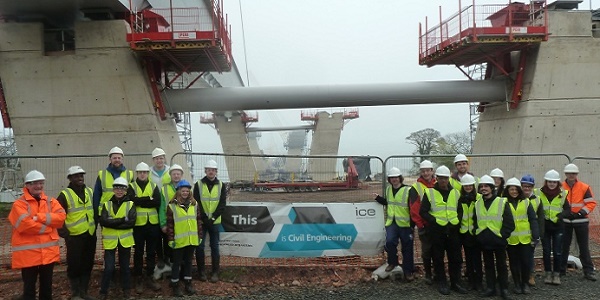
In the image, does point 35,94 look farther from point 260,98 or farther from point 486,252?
point 486,252

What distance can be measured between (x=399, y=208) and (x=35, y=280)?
192 inches

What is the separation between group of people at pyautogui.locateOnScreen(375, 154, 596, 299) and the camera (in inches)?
216

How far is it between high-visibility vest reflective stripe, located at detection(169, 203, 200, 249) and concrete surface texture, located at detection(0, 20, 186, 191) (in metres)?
6.07

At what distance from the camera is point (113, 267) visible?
18.3 feet

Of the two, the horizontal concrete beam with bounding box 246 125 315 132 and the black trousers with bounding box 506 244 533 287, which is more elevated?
the horizontal concrete beam with bounding box 246 125 315 132

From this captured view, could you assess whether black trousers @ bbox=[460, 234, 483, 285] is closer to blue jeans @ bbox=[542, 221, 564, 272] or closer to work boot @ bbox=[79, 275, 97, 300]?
blue jeans @ bbox=[542, 221, 564, 272]

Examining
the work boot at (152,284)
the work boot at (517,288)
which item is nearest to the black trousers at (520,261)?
the work boot at (517,288)

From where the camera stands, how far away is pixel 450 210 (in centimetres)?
557

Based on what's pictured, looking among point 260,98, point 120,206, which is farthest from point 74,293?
point 260,98

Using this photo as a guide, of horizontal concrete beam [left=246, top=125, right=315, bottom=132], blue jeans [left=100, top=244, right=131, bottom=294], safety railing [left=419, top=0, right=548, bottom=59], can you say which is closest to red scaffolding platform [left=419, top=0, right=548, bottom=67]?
safety railing [left=419, top=0, right=548, bottom=59]

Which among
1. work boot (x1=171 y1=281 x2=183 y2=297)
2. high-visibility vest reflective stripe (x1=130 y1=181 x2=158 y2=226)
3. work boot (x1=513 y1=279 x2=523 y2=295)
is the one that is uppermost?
high-visibility vest reflective stripe (x1=130 y1=181 x2=158 y2=226)

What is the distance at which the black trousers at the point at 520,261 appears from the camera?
560 centimetres

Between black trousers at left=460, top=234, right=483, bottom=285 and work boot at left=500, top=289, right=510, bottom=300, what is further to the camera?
black trousers at left=460, top=234, right=483, bottom=285

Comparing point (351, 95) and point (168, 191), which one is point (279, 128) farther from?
point (168, 191)
